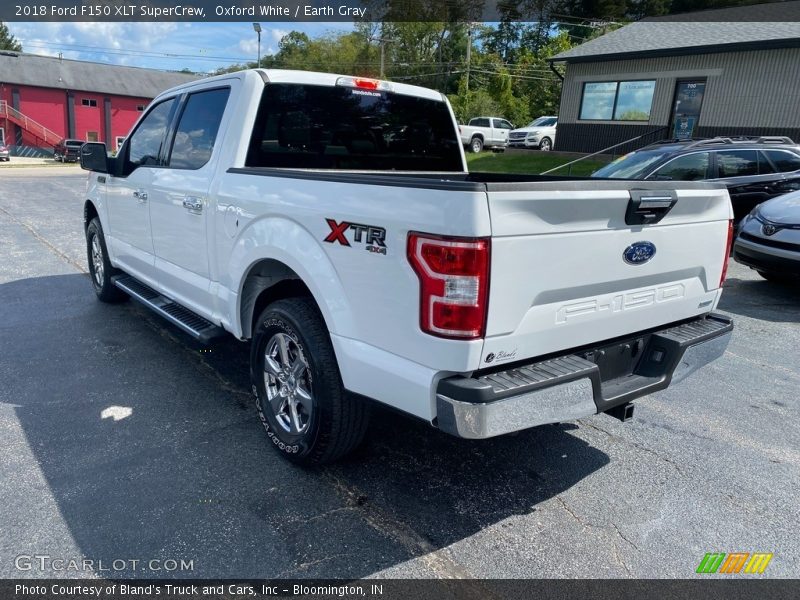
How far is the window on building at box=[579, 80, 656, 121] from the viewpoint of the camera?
20109 millimetres

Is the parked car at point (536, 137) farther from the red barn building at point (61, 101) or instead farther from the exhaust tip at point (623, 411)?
the red barn building at point (61, 101)

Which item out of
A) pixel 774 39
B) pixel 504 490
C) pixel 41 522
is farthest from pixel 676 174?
pixel 774 39

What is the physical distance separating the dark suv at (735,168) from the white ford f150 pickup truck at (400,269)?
6.01m

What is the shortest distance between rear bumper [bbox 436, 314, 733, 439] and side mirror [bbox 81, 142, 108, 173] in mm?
4309

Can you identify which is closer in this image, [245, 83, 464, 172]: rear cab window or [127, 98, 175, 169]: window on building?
[245, 83, 464, 172]: rear cab window

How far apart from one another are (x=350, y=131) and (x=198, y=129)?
105cm

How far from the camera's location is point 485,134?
31.1 metres

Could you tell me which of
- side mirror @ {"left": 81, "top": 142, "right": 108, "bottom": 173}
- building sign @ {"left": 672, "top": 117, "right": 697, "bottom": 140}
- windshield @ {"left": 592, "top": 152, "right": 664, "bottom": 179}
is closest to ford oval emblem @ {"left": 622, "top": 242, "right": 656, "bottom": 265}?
side mirror @ {"left": 81, "top": 142, "right": 108, "bottom": 173}

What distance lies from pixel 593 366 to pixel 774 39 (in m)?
18.2

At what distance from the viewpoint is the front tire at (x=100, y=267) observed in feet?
19.9

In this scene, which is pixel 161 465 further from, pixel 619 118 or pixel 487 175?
pixel 619 118

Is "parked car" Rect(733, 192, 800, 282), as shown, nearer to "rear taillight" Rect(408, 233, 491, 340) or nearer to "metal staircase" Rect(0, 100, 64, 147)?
"rear taillight" Rect(408, 233, 491, 340)

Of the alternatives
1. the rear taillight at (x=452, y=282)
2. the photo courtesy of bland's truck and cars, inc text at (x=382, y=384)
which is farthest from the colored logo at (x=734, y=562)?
the rear taillight at (x=452, y=282)

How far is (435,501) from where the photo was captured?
3.02 meters
